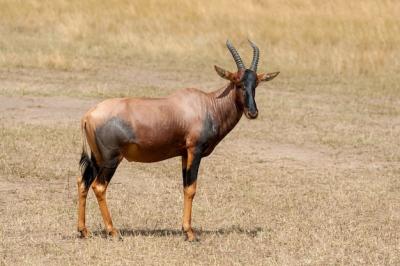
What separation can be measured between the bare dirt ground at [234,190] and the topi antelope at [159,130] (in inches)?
23.6

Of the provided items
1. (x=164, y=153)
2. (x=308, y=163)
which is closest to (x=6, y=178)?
(x=164, y=153)

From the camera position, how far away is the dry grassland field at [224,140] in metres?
10.4

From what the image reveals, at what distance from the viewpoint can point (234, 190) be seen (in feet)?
43.1

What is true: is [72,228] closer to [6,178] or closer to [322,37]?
[6,178]

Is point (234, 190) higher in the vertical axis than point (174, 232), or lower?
lower

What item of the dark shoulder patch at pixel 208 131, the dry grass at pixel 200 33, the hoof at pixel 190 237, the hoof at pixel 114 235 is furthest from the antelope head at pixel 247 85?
the dry grass at pixel 200 33

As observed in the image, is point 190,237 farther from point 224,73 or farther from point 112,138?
point 224,73

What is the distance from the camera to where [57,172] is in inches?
540

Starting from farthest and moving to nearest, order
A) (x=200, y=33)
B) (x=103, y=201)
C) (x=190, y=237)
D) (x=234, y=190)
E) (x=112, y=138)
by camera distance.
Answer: (x=200, y=33), (x=234, y=190), (x=190, y=237), (x=103, y=201), (x=112, y=138)

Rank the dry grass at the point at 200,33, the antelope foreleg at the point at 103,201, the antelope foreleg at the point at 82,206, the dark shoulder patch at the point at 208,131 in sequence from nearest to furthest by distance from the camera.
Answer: the antelope foreleg at the point at 103,201 < the antelope foreleg at the point at 82,206 < the dark shoulder patch at the point at 208,131 < the dry grass at the point at 200,33

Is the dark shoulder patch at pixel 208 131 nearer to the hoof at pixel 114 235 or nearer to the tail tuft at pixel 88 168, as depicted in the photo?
the tail tuft at pixel 88 168

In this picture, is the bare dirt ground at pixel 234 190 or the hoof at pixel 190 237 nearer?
the bare dirt ground at pixel 234 190

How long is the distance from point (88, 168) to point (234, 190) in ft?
10.8

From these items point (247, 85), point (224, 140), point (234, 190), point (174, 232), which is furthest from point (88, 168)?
point (224, 140)
